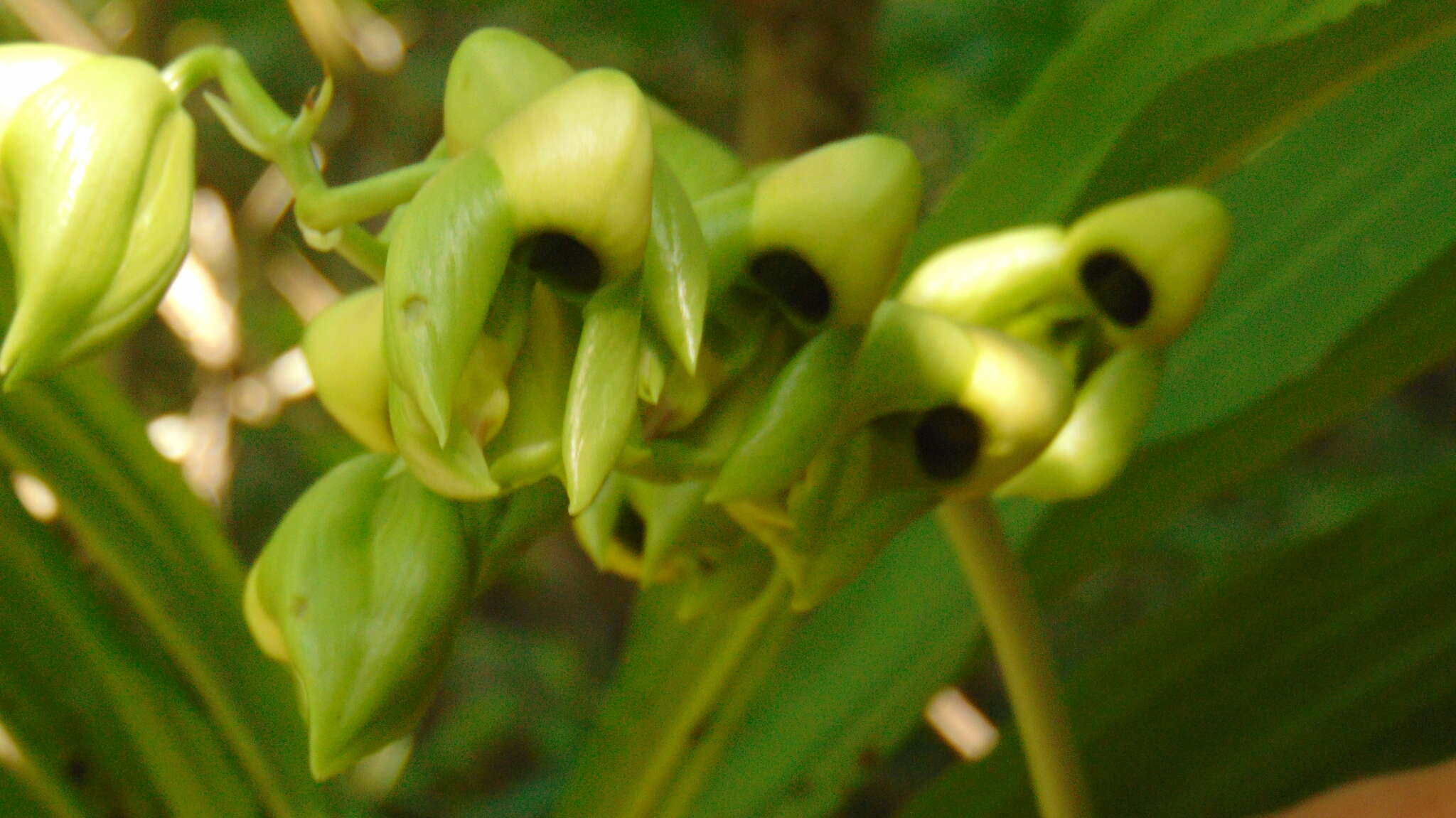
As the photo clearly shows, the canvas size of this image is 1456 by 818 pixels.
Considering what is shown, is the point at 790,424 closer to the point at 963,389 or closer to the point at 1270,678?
the point at 963,389

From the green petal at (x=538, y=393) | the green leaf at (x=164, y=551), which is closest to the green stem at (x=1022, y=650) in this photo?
the green petal at (x=538, y=393)

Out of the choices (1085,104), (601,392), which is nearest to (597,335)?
(601,392)

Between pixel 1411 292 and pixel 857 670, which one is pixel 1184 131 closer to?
pixel 1411 292

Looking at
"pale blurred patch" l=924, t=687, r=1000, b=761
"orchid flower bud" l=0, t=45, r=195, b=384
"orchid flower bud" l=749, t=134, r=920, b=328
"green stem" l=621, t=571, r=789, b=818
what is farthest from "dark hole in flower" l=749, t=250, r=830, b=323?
"pale blurred patch" l=924, t=687, r=1000, b=761

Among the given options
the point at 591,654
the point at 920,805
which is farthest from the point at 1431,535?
the point at 591,654

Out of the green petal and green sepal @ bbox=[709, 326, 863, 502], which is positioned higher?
the green petal

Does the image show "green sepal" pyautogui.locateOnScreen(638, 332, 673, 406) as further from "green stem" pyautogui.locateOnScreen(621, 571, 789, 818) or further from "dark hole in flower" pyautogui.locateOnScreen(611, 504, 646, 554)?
"green stem" pyautogui.locateOnScreen(621, 571, 789, 818)
